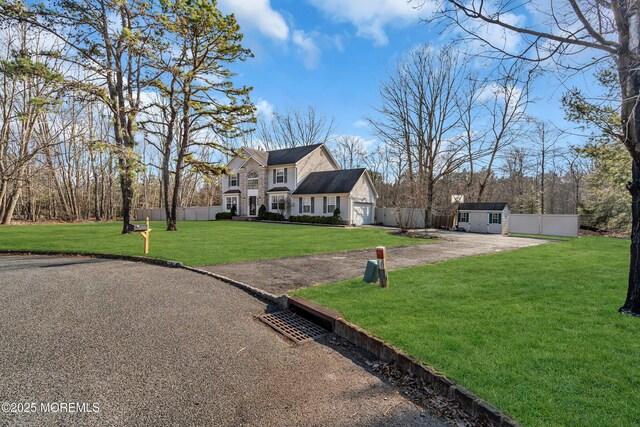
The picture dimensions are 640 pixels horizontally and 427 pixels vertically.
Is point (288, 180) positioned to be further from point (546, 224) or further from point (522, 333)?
point (522, 333)

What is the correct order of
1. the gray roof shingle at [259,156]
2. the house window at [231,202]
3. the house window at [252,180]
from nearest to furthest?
the gray roof shingle at [259,156]
the house window at [252,180]
the house window at [231,202]

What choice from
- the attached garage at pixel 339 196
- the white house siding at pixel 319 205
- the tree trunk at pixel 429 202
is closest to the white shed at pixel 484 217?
the tree trunk at pixel 429 202

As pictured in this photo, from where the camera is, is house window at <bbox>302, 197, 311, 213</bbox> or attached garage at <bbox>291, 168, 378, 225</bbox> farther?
house window at <bbox>302, 197, 311, 213</bbox>

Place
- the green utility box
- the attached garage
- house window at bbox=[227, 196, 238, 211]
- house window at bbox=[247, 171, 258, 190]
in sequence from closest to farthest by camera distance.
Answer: the green utility box → the attached garage → house window at bbox=[247, 171, 258, 190] → house window at bbox=[227, 196, 238, 211]

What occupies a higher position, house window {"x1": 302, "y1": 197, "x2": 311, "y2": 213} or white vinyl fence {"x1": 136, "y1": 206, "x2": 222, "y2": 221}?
house window {"x1": 302, "y1": 197, "x2": 311, "y2": 213}

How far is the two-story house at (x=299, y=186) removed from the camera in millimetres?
27578

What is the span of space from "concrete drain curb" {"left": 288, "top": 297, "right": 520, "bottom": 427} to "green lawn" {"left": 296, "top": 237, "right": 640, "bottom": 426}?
0.09 m

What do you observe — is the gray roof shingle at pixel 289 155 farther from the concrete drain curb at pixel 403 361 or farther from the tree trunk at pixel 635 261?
the tree trunk at pixel 635 261

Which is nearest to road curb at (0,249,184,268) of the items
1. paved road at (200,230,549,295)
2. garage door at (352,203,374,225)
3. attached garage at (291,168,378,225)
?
paved road at (200,230,549,295)

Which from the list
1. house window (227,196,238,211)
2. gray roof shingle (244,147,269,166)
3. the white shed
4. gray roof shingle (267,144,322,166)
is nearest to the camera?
the white shed

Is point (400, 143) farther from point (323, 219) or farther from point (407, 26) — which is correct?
point (407, 26)

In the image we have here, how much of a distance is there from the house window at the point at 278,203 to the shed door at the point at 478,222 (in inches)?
674

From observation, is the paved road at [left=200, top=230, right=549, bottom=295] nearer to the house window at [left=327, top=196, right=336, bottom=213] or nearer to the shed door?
the shed door

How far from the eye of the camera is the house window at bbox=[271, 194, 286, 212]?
30250 millimetres
